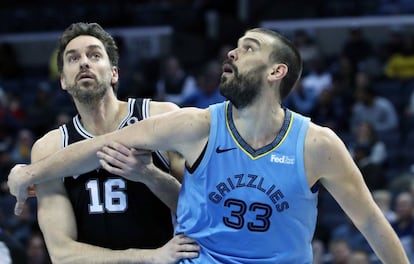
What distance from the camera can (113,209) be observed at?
18.0 feet

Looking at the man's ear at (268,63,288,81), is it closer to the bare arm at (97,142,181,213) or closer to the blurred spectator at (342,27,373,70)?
the bare arm at (97,142,181,213)

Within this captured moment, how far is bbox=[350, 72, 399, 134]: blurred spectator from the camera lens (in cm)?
1345

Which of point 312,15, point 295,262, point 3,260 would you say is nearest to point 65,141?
point 3,260

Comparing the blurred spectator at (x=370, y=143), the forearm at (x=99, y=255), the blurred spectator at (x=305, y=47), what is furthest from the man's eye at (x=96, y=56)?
the blurred spectator at (x=305, y=47)

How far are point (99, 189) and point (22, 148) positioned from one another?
9.14 meters

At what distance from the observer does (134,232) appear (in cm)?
552

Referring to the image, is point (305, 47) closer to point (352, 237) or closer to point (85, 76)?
point (352, 237)

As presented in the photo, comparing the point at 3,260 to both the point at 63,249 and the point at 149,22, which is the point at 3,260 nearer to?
the point at 63,249

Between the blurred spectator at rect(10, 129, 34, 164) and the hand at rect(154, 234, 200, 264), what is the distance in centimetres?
921

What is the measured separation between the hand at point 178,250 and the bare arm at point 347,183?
71cm

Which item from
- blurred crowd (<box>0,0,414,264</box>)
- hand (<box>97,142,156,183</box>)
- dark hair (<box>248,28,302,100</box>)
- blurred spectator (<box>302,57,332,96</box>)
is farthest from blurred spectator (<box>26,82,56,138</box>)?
dark hair (<box>248,28,302,100</box>)

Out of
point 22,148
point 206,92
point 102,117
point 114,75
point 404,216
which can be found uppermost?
point 114,75

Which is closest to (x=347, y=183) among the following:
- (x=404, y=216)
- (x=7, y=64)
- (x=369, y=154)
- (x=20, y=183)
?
(x=20, y=183)

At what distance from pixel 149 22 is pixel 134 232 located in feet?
45.4
